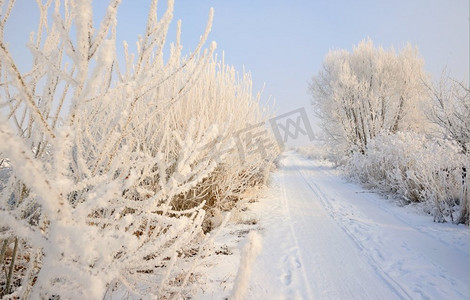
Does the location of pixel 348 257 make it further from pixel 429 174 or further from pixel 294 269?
pixel 429 174

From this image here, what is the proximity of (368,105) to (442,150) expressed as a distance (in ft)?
20.9

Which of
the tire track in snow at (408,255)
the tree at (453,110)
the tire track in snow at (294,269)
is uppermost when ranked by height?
the tree at (453,110)

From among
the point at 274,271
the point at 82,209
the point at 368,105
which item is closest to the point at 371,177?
the point at 368,105

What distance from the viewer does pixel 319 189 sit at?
7.03 meters

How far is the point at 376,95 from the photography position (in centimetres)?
1086

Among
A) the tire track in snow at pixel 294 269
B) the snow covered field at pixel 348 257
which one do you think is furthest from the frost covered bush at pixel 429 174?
the tire track in snow at pixel 294 269

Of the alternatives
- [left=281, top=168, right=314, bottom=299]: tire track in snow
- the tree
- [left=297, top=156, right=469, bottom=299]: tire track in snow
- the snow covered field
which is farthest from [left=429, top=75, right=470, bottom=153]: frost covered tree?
[left=281, top=168, right=314, bottom=299]: tire track in snow

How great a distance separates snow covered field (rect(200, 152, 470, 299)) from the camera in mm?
2055

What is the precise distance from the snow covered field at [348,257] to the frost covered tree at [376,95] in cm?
690

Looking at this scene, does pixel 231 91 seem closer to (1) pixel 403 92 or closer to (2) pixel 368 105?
(2) pixel 368 105

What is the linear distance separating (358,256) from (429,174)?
2683 mm

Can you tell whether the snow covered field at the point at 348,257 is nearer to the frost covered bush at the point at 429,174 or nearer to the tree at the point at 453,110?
the frost covered bush at the point at 429,174

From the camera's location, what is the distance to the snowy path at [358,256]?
2.08 metres

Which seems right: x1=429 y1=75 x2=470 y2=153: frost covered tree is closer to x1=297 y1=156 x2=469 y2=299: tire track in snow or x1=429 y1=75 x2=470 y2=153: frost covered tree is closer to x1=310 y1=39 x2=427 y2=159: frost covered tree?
x1=297 y1=156 x2=469 y2=299: tire track in snow
